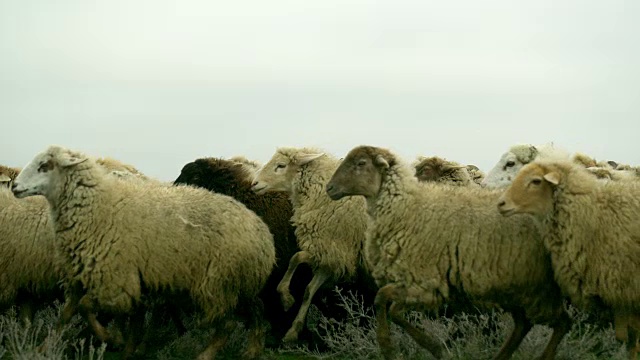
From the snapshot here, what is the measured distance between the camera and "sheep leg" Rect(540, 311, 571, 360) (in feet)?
30.6

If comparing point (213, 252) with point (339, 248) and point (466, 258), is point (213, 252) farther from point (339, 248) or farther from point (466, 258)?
point (466, 258)

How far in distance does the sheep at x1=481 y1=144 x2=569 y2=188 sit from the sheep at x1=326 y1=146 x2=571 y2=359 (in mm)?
1864

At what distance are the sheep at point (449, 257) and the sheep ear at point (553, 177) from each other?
0.51m

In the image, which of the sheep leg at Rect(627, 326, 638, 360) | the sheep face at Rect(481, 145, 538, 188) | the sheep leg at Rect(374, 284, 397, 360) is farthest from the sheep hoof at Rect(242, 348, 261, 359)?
the sheep leg at Rect(627, 326, 638, 360)

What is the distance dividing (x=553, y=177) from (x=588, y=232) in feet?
1.85

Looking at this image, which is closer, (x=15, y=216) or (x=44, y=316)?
(x=15, y=216)

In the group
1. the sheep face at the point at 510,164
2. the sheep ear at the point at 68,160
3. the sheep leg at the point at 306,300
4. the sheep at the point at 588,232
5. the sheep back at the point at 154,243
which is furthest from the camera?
the sheep face at the point at 510,164

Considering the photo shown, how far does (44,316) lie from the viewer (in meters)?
12.5

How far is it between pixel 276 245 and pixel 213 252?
199 cm

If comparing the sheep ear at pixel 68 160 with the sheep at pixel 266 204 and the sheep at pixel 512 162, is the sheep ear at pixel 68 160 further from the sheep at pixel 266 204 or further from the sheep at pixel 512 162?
the sheep at pixel 512 162

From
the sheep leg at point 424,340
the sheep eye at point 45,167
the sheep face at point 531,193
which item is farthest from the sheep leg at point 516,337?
the sheep eye at point 45,167

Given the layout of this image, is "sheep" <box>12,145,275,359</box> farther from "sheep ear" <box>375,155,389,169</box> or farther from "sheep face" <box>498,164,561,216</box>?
"sheep face" <box>498,164,561,216</box>

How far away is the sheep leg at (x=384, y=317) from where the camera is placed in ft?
30.3

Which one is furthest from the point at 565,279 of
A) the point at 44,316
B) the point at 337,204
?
the point at 44,316
